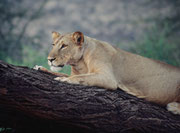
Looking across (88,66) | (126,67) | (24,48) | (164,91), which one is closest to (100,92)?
(88,66)

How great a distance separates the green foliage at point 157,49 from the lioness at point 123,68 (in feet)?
19.9

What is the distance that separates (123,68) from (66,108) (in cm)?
157

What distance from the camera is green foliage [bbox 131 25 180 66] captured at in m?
10.4

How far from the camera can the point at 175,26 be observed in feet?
41.5

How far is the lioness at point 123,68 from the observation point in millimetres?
3891

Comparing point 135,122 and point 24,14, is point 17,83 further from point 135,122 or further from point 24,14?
point 24,14

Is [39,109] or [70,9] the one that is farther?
[70,9]

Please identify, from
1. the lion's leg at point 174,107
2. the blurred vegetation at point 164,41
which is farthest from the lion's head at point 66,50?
the blurred vegetation at point 164,41

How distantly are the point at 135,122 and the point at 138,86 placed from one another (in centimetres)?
83

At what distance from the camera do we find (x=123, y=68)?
13.6ft

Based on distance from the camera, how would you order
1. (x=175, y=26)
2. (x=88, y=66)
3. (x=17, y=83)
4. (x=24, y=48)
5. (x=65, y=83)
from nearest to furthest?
(x=17, y=83)
(x=65, y=83)
(x=88, y=66)
(x=24, y=48)
(x=175, y=26)

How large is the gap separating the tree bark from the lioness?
411 mm

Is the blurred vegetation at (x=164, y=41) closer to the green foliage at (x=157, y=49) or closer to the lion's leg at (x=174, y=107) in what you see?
the green foliage at (x=157, y=49)

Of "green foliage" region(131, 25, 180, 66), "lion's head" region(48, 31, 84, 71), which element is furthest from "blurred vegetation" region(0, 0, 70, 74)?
"lion's head" region(48, 31, 84, 71)
